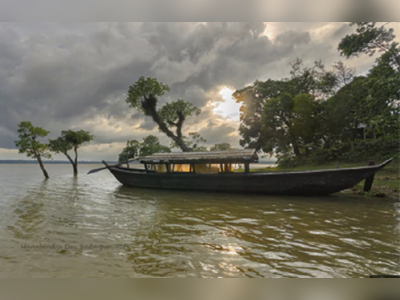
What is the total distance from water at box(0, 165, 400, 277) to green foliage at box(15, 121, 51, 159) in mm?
15576

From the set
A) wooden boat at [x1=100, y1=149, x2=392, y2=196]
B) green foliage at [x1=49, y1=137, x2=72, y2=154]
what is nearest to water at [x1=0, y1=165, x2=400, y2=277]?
wooden boat at [x1=100, y1=149, x2=392, y2=196]

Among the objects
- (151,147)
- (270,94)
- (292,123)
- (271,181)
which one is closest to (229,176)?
(271,181)

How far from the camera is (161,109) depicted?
23.5m

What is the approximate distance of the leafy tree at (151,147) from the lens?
3203 centimetres

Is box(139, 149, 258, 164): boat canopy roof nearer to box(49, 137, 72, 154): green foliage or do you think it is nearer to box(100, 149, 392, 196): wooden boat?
box(100, 149, 392, 196): wooden boat

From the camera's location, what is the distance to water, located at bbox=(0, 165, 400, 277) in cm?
305

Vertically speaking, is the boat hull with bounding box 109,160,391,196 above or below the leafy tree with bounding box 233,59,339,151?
below

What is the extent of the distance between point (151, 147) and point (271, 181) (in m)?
25.8

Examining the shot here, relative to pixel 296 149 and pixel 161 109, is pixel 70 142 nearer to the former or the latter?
pixel 161 109

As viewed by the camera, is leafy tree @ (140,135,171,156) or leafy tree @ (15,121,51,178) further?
leafy tree @ (140,135,171,156)

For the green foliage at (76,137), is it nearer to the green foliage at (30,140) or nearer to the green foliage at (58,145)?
the green foliage at (58,145)

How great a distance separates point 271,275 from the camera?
2.87m

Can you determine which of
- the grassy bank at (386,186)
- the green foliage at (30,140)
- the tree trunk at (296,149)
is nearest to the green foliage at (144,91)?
the green foliage at (30,140)

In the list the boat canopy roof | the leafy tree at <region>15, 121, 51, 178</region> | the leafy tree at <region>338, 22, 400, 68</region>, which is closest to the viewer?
the leafy tree at <region>338, 22, 400, 68</region>
